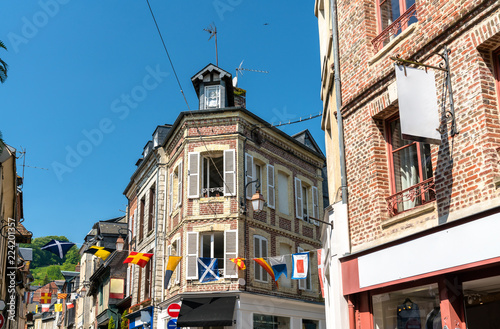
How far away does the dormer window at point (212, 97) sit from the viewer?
22.9 metres

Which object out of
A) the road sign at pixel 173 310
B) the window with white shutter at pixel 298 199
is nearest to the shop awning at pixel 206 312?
the road sign at pixel 173 310

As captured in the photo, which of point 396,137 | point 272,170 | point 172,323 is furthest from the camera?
point 272,170

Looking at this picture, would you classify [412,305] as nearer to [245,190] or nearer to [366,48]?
[366,48]

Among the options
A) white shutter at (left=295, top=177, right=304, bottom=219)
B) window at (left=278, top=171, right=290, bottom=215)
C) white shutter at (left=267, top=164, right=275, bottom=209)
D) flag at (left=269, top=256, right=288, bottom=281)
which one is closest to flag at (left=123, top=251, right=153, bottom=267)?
white shutter at (left=267, top=164, right=275, bottom=209)

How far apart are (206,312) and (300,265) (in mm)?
4507

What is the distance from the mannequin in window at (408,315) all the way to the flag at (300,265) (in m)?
7.53

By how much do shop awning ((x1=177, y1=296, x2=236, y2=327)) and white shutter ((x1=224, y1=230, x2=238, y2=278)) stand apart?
0.86m

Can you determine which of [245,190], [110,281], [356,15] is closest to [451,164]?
[356,15]

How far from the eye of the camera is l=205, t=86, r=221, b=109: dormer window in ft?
75.1

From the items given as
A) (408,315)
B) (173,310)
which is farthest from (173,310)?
(408,315)

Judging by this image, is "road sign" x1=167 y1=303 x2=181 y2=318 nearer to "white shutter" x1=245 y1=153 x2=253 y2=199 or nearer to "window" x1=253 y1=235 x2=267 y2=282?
"window" x1=253 y1=235 x2=267 y2=282

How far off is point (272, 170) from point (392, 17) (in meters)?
13.3

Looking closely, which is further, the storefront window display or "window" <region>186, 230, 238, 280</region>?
"window" <region>186, 230, 238, 280</region>

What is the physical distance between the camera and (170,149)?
23.9 meters
